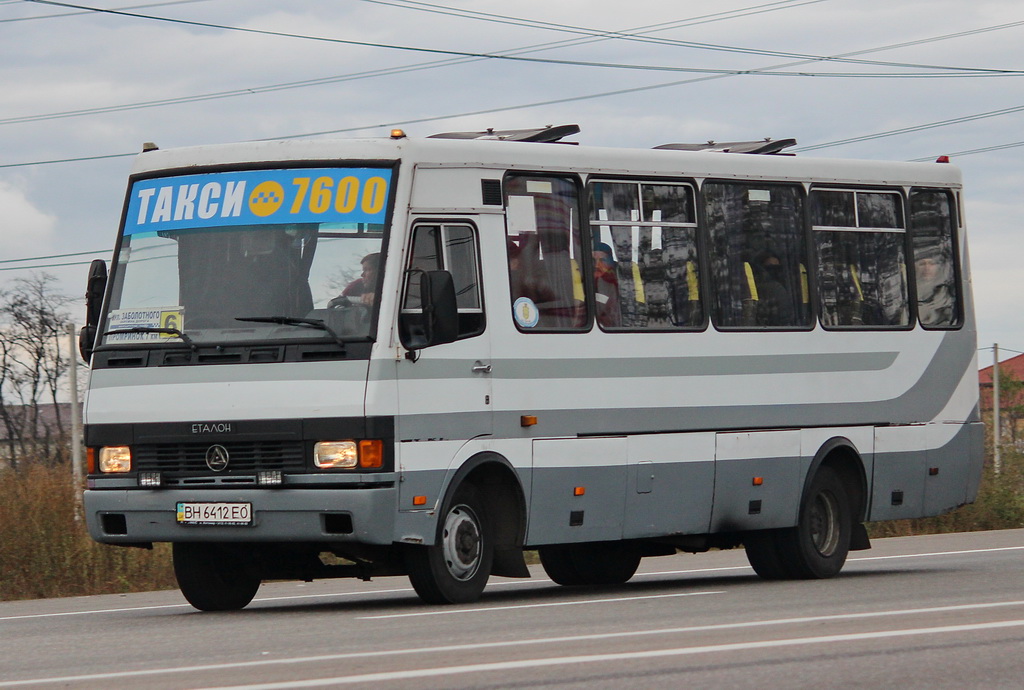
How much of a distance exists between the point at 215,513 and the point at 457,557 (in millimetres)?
1620

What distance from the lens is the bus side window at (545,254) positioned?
13.2 metres

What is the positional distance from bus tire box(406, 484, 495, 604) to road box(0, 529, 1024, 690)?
0.16m

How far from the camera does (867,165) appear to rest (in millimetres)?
16312

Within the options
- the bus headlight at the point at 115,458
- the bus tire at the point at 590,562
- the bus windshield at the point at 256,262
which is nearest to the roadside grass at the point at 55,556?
the bus tire at the point at 590,562

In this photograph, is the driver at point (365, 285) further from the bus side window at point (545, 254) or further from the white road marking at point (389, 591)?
the white road marking at point (389, 591)

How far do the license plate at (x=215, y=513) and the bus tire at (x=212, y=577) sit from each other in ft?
2.22

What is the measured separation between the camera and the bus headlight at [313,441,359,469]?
471 inches

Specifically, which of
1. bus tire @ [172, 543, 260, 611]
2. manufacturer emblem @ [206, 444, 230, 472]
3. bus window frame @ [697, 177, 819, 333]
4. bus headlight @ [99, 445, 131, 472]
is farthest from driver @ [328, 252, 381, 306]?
bus window frame @ [697, 177, 819, 333]

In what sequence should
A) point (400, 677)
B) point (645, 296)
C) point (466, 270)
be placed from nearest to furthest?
point (400, 677) < point (466, 270) < point (645, 296)

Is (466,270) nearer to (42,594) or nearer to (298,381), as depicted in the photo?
(298,381)

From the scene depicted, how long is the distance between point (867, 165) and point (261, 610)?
6538 millimetres

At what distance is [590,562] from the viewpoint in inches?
618

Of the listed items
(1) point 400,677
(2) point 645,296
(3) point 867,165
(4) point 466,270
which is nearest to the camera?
(1) point 400,677

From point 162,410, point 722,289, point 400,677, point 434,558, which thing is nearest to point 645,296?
point 722,289
